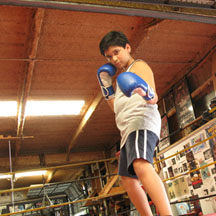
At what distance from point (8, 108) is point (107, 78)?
393cm

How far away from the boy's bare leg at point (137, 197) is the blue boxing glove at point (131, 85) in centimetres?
46

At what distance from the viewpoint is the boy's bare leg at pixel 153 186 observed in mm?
1346

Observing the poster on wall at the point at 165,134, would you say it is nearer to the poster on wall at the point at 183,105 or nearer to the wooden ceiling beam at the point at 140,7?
the poster on wall at the point at 183,105

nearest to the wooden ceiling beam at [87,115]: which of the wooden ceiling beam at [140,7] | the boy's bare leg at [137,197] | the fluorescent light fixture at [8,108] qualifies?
the fluorescent light fixture at [8,108]

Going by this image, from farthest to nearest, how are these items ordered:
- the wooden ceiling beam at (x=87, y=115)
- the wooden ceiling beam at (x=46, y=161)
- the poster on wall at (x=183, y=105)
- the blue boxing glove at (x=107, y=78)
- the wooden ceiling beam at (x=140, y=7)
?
the wooden ceiling beam at (x=46, y=161)
the wooden ceiling beam at (x=87, y=115)
the poster on wall at (x=183, y=105)
the wooden ceiling beam at (x=140, y=7)
the blue boxing glove at (x=107, y=78)

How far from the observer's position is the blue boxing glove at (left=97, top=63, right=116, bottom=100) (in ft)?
6.05

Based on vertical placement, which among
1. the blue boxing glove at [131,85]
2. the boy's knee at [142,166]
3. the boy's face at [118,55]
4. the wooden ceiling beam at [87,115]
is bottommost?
the boy's knee at [142,166]

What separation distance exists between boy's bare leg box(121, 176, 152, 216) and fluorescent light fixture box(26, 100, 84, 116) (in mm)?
3942

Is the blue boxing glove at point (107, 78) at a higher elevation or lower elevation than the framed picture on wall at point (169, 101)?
lower

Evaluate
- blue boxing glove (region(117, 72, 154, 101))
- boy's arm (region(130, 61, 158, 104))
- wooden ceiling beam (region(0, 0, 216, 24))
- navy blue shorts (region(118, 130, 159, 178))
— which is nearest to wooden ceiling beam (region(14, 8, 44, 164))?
wooden ceiling beam (region(0, 0, 216, 24))

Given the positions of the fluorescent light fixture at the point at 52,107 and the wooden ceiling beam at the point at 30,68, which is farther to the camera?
the fluorescent light fixture at the point at 52,107

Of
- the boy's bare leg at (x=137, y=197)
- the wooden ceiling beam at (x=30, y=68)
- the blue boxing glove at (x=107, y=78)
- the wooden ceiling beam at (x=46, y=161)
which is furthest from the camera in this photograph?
the wooden ceiling beam at (x=46, y=161)

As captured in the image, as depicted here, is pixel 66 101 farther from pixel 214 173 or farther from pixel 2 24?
pixel 214 173

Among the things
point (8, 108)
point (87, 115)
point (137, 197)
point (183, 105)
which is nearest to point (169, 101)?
point (183, 105)
